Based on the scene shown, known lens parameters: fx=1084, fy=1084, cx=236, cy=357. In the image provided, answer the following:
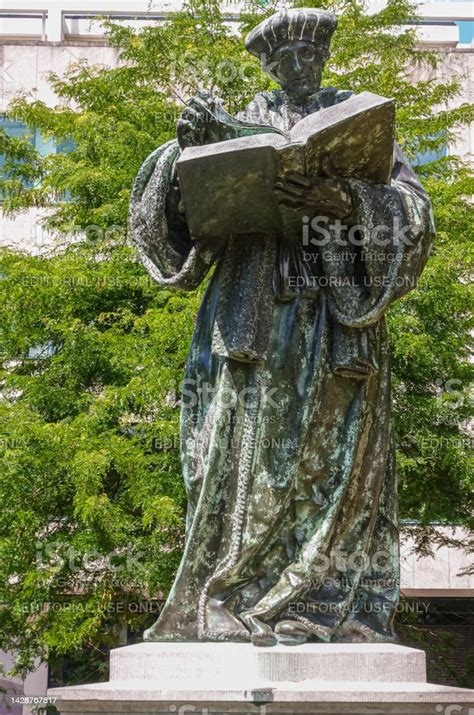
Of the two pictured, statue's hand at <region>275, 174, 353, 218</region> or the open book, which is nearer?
the open book

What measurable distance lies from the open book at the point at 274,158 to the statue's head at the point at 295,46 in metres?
0.78

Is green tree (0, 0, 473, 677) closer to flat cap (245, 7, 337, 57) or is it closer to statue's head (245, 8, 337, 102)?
statue's head (245, 8, 337, 102)

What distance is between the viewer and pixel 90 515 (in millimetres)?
11188

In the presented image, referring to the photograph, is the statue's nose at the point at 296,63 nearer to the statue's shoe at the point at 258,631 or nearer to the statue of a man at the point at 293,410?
the statue of a man at the point at 293,410

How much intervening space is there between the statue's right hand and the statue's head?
0.76 m

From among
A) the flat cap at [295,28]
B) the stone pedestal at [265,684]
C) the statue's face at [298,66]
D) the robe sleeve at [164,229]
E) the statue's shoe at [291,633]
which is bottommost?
the stone pedestal at [265,684]

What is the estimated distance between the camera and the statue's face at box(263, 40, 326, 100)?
5219 millimetres

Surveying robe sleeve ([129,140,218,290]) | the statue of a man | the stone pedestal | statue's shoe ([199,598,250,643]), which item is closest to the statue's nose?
the statue of a man

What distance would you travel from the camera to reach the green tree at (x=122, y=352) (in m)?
11.9

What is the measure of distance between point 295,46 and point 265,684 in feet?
9.68

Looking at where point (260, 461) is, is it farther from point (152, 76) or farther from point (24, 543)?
point (152, 76)

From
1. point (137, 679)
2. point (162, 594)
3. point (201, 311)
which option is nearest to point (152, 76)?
point (162, 594)

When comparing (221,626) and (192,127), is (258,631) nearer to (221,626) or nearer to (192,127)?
(221,626)

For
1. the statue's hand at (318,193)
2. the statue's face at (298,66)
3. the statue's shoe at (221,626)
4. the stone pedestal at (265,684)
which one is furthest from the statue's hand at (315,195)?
the stone pedestal at (265,684)
